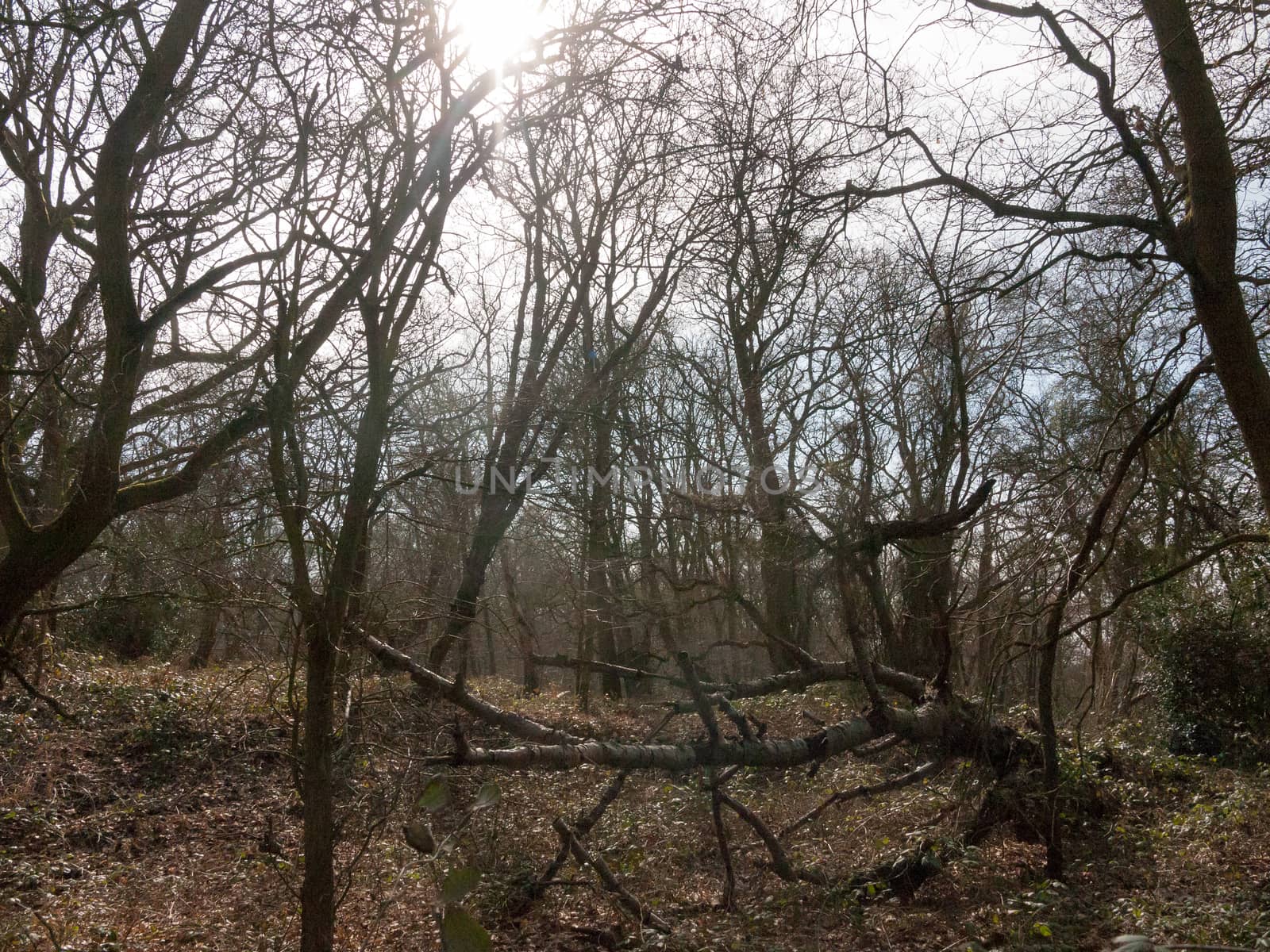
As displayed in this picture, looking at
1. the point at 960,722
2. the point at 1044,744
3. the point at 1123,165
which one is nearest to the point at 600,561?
the point at 960,722

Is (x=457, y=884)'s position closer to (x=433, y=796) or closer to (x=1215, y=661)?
(x=433, y=796)

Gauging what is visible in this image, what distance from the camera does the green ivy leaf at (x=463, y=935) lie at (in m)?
1.80

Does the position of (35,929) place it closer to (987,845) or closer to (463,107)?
(463,107)

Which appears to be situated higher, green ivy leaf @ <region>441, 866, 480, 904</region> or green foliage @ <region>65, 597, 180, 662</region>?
green foliage @ <region>65, 597, 180, 662</region>

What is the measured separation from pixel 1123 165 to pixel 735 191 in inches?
107

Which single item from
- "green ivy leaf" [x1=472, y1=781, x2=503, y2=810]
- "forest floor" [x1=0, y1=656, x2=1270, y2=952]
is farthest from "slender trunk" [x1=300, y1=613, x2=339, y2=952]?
"green ivy leaf" [x1=472, y1=781, x2=503, y2=810]

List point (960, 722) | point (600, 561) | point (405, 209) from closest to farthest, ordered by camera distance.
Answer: point (405, 209) → point (960, 722) → point (600, 561)

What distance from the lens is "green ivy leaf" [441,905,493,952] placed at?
1798 millimetres

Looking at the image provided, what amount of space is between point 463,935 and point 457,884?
14 cm

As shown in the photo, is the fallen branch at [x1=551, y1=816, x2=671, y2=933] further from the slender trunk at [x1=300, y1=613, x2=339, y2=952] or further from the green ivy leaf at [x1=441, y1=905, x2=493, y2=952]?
the green ivy leaf at [x1=441, y1=905, x2=493, y2=952]

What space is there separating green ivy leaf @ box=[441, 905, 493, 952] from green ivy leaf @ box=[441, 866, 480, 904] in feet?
0.25

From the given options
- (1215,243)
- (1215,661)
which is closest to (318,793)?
(1215,243)

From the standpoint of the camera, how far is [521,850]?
23.1ft

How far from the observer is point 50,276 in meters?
8.11
